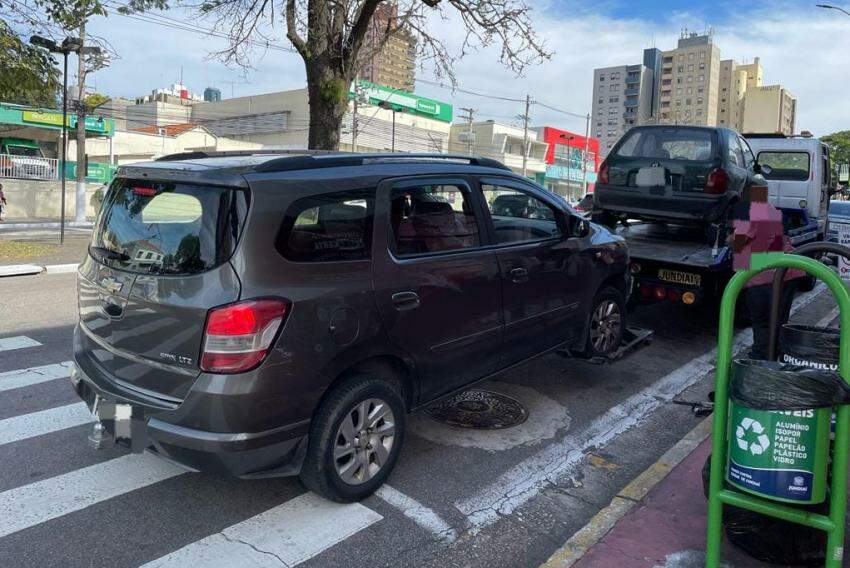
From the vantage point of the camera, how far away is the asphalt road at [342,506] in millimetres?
3096

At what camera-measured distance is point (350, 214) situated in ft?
11.3

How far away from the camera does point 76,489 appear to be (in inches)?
142

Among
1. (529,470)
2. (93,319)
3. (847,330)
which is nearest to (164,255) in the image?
(93,319)

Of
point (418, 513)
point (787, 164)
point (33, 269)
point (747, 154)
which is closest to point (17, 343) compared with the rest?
point (418, 513)

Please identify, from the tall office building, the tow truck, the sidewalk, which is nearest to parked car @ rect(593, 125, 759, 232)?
the tow truck

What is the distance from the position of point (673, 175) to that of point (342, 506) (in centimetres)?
553

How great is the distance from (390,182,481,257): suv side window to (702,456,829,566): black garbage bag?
6.63ft

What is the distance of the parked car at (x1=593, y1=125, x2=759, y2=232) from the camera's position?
7.02 meters

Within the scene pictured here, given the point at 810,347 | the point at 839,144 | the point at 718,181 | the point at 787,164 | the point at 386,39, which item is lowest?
the point at 810,347

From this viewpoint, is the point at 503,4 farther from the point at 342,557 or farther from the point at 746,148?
the point at 342,557

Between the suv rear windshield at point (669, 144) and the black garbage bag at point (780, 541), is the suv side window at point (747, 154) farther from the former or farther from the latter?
the black garbage bag at point (780, 541)

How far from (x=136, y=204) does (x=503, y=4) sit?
35.9 ft

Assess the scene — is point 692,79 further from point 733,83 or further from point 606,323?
point 606,323

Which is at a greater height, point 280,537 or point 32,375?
point 32,375
